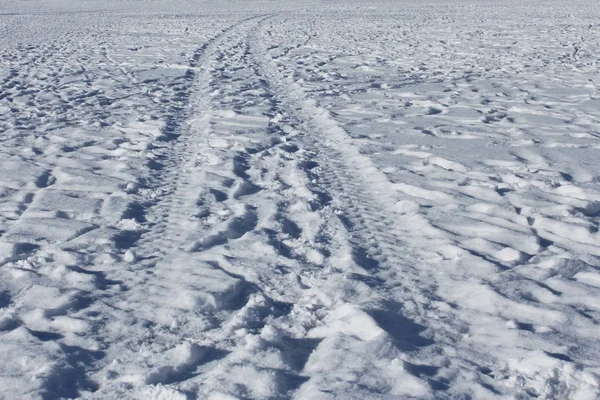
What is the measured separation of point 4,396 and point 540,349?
7.50 ft

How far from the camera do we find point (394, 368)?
2.88 metres

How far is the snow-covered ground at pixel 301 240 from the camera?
115 inches

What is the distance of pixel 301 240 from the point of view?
168 inches

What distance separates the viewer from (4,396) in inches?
108

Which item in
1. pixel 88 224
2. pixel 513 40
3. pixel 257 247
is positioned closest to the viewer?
pixel 257 247

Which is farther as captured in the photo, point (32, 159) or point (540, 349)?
point (32, 159)

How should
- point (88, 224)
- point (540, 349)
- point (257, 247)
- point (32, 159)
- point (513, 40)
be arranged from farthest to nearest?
point (513, 40)
point (32, 159)
point (88, 224)
point (257, 247)
point (540, 349)

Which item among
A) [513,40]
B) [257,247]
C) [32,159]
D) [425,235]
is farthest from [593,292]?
[513,40]

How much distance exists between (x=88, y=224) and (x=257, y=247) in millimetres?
1227

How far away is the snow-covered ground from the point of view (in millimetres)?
2930

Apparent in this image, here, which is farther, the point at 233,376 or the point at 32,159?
the point at 32,159

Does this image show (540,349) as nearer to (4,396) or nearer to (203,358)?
(203,358)

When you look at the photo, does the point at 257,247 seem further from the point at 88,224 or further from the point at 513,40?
the point at 513,40

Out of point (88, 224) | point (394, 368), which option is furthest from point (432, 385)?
point (88, 224)
